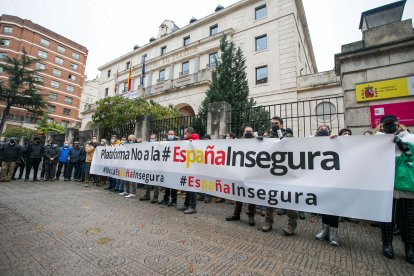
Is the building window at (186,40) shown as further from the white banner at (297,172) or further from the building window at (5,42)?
the building window at (5,42)

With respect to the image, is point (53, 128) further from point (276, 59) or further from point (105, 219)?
point (105, 219)

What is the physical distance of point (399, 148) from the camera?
2.95 meters

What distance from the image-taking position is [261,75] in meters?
20.7

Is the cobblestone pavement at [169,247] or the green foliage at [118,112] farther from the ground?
the green foliage at [118,112]

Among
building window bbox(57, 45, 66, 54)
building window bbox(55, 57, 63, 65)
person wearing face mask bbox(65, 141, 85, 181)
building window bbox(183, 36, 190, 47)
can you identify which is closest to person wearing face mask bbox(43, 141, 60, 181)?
person wearing face mask bbox(65, 141, 85, 181)

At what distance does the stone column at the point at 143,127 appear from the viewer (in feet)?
32.6

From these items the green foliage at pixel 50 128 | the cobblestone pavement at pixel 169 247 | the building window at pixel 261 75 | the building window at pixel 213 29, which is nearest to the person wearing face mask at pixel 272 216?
the cobblestone pavement at pixel 169 247

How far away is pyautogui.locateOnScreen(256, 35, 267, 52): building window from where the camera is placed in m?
21.0

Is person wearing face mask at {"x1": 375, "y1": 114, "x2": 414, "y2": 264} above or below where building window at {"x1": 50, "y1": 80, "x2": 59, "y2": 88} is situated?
below

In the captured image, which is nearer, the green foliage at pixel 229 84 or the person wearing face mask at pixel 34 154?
the person wearing face mask at pixel 34 154

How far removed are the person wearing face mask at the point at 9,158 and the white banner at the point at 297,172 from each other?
853cm

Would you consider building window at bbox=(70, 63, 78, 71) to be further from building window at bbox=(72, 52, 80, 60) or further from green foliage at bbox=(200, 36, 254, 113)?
green foliage at bbox=(200, 36, 254, 113)

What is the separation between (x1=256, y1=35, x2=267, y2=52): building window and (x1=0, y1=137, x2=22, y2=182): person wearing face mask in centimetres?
2038

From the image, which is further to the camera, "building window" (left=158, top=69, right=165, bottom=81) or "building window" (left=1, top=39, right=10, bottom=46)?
"building window" (left=1, top=39, right=10, bottom=46)
